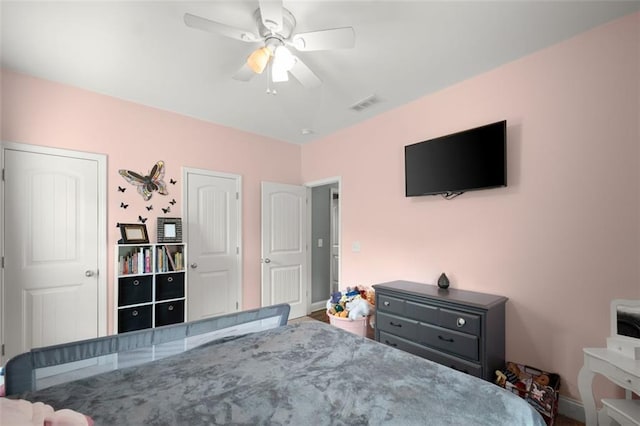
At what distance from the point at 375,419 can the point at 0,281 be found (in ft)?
10.3

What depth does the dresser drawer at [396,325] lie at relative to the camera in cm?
251

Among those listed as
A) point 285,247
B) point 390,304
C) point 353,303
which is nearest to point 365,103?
point 390,304

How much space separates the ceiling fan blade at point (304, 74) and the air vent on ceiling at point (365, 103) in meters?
0.97

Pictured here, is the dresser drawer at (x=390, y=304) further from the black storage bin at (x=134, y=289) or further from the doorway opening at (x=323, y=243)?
the black storage bin at (x=134, y=289)

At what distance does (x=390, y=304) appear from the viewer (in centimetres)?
268

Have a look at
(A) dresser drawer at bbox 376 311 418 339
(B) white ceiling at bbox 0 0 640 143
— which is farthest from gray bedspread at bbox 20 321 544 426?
→ (B) white ceiling at bbox 0 0 640 143

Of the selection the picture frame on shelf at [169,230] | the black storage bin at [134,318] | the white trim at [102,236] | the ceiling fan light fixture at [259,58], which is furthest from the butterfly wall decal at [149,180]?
the ceiling fan light fixture at [259,58]

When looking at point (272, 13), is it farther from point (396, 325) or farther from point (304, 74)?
point (396, 325)

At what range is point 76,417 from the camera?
736 mm

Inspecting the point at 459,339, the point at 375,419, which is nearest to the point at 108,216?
the point at 375,419

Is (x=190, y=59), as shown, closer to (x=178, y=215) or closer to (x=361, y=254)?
(x=178, y=215)

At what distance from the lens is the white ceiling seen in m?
1.77

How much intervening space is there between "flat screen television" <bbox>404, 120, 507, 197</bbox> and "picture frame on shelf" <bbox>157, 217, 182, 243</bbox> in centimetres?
251

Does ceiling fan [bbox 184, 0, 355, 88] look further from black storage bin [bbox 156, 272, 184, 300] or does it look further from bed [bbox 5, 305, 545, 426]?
black storage bin [bbox 156, 272, 184, 300]
